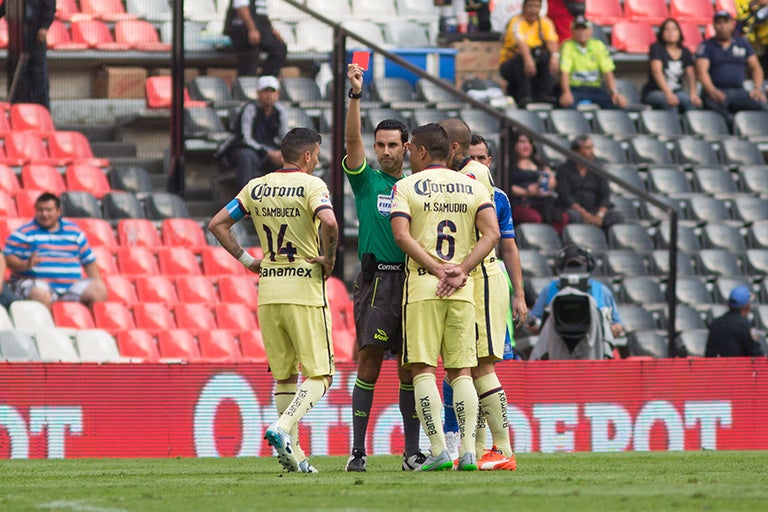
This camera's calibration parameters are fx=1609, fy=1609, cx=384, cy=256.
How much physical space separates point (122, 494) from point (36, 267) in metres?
7.24

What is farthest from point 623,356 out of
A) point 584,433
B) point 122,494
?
point 122,494

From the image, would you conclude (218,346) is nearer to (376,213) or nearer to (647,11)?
(376,213)

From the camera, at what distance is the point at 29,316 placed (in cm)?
1441

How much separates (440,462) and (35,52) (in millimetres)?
8784

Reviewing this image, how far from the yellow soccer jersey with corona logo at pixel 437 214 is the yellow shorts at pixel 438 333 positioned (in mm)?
58

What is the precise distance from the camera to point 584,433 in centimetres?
1378

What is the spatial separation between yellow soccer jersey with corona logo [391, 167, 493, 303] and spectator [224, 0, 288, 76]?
7.77m

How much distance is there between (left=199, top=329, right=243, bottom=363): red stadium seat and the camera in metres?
15.3

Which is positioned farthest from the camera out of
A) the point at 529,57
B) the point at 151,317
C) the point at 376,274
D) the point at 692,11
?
the point at 692,11

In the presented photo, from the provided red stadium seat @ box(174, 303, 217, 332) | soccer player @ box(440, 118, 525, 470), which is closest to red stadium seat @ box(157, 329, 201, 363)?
red stadium seat @ box(174, 303, 217, 332)

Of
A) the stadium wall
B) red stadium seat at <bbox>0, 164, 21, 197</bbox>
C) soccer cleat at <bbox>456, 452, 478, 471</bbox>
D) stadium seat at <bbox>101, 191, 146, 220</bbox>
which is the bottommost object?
the stadium wall

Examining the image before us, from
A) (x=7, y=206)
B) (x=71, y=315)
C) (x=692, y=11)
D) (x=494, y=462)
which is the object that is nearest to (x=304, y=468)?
(x=494, y=462)

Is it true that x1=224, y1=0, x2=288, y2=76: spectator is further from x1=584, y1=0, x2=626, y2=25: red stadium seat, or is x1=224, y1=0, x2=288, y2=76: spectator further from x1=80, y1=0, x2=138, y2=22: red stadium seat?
x1=584, y1=0, x2=626, y2=25: red stadium seat

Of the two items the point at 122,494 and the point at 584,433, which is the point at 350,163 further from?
the point at 584,433
